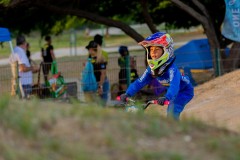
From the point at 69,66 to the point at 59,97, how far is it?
224cm

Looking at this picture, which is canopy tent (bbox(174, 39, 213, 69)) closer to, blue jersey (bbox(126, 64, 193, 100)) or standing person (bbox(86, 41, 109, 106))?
standing person (bbox(86, 41, 109, 106))

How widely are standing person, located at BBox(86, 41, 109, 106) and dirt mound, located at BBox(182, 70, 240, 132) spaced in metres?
2.11

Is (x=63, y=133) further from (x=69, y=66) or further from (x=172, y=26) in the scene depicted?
(x=172, y=26)

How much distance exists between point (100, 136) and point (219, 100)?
877 cm

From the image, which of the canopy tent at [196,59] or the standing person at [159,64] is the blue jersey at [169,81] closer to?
the standing person at [159,64]

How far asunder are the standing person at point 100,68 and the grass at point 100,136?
946 cm

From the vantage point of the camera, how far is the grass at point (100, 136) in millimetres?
5047

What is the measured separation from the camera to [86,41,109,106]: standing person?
15.4m

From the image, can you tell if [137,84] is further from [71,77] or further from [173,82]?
[71,77]

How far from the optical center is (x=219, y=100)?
13.7m

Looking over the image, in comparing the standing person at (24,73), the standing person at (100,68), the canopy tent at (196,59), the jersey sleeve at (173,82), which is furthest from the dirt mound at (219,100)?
the standing person at (24,73)

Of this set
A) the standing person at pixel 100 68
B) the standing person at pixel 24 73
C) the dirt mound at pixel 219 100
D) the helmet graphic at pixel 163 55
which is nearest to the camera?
the helmet graphic at pixel 163 55

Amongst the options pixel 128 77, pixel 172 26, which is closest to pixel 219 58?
pixel 128 77

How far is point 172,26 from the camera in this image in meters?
26.0
